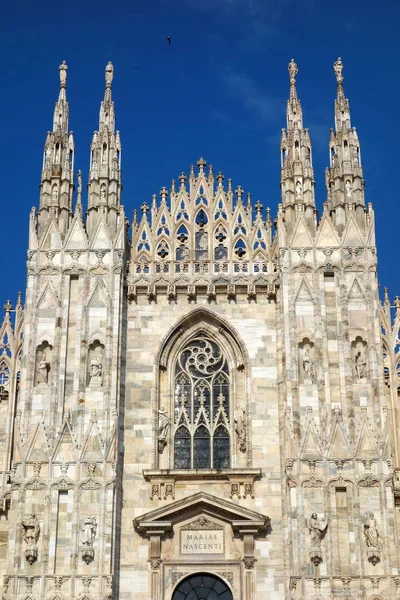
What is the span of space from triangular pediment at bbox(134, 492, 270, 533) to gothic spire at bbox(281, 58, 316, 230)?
6689 millimetres

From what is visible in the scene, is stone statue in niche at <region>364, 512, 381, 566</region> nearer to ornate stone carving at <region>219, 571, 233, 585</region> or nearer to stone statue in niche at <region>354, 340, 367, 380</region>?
ornate stone carving at <region>219, 571, 233, 585</region>

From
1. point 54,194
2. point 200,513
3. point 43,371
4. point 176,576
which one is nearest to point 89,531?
point 176,576

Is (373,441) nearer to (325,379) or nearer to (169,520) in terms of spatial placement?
(325,379)

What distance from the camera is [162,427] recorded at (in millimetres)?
22906

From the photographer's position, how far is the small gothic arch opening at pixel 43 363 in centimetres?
2281

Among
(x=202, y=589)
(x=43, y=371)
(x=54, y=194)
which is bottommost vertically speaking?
(x=202, y=589)

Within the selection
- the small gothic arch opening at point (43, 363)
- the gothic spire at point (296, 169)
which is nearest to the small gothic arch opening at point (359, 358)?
the gothic spire at point (296, 169)

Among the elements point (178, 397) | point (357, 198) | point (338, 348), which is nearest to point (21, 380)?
point (178, 397)

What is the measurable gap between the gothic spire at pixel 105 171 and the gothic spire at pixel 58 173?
547 millimetres

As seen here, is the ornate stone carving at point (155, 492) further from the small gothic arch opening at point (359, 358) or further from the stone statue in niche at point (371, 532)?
the small gothic arch opening at point (359, 358)

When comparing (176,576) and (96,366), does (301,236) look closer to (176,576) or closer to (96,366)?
(96,366)

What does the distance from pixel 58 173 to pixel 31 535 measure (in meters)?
8.75

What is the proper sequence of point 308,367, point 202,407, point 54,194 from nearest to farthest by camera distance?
point 308,367
point 202,407
point 54,194

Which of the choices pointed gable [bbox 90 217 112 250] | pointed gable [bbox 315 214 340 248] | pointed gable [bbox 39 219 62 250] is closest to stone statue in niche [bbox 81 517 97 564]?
pointed gable [bbox 90 217 112 250]
